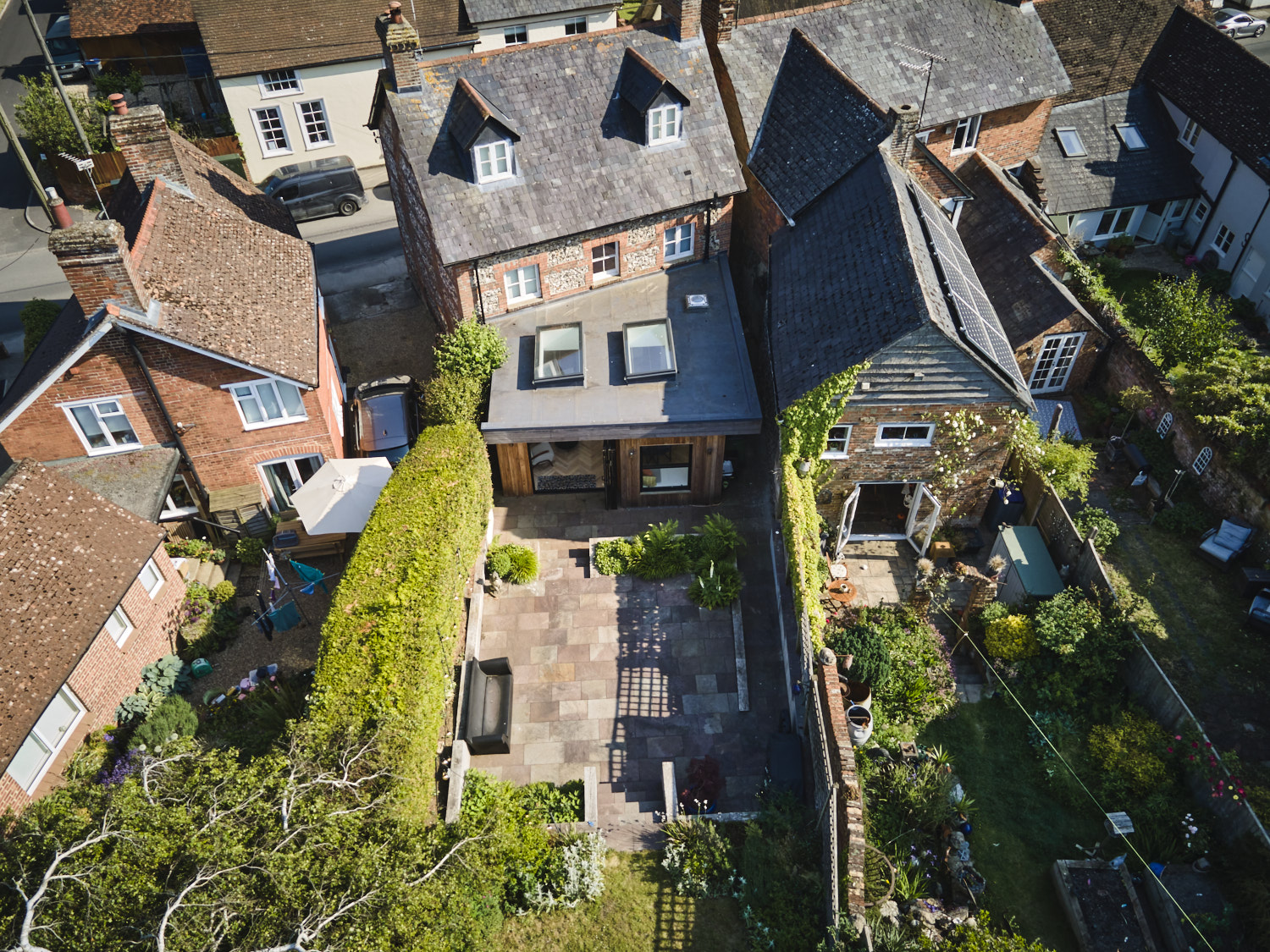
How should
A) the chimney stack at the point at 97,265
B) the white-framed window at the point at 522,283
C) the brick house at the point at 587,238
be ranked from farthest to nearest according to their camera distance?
1. the white-framed window at the point at 522,283
2. the brick house at the point at 587,238
3. the chimney stack at the point at 97,265

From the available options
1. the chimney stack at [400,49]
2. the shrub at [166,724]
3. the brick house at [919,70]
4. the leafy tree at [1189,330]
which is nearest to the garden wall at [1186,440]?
the leafy tree at [1189,330]

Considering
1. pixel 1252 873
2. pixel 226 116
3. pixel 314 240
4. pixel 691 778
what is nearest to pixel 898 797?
pixel 691 778

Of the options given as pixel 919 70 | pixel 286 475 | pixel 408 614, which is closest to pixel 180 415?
pixel 286 475

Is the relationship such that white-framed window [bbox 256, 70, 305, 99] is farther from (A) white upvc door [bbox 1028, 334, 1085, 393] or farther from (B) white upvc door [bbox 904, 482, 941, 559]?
(A) white upvc door [bbox 1028, 334, 1085, 393]

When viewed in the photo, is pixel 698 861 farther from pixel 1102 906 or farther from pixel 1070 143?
pixel 1070 143

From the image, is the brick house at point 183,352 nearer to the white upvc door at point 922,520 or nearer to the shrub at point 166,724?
the shrub at point 166,724
